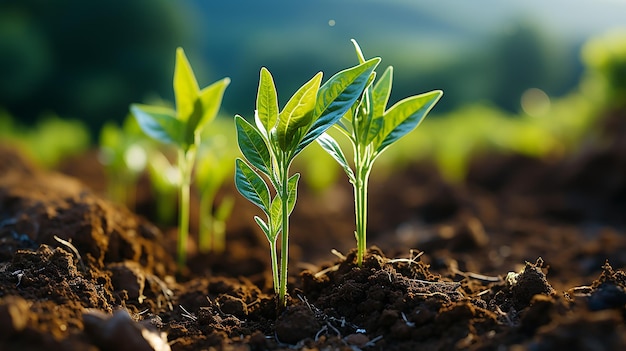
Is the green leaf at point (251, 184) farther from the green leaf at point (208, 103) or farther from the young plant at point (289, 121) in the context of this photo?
the green leaf at point (208, 103)

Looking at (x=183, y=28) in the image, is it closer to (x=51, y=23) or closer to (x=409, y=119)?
(x=51, y=23)

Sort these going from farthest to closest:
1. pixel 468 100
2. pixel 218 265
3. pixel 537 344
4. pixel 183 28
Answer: pixel 468 100, pixel 183 28, pixel 218 265, pixel 537 344

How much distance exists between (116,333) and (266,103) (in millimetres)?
786

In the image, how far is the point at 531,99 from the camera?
952 centimetres

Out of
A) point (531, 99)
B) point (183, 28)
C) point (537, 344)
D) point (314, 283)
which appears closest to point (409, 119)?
point (314, 283)

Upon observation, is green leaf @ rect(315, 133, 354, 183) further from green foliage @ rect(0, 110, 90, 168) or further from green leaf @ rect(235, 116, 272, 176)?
green foliage @ rect(0, 110, 90, 168)

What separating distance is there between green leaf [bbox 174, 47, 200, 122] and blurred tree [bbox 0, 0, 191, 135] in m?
8.98

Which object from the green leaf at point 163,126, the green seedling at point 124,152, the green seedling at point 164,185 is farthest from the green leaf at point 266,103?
the green seedling at point 124,152

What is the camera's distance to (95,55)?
11258 millimetres

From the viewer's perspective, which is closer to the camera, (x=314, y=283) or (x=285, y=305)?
(x=285, y=305)

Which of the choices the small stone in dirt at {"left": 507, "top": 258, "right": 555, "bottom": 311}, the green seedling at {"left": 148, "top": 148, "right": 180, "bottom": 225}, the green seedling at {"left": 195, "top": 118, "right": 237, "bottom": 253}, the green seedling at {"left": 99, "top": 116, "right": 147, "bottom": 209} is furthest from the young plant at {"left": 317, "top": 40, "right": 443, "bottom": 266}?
the green seedling at {"left": 99, "top": 116, "right": 147, "bottom": 209}

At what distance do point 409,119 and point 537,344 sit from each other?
2.87 ft

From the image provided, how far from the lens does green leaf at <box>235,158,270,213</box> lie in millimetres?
1882

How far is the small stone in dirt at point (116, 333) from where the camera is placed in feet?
4.65
